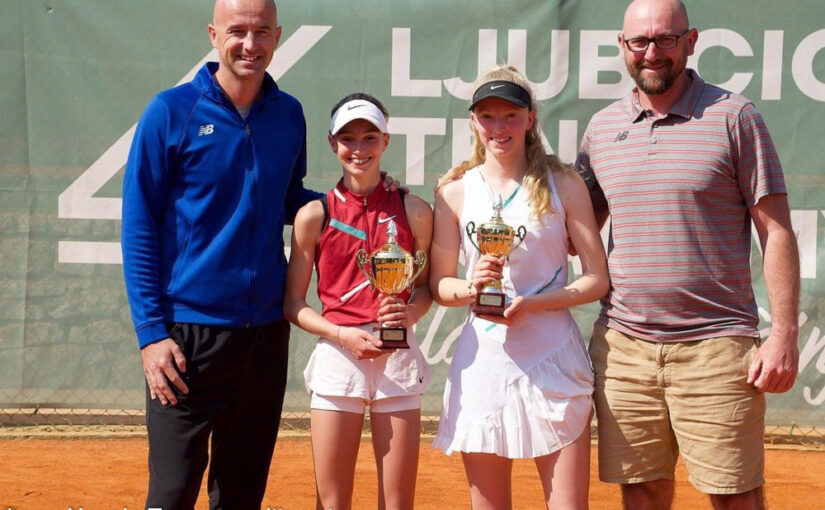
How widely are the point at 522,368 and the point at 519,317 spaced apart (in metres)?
0.16

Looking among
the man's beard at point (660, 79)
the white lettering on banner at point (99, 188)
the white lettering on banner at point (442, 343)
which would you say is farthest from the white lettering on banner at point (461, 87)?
the man's beard at point (660, 79)

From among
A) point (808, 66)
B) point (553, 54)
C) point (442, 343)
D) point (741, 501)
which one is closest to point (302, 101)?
point (553, 54)

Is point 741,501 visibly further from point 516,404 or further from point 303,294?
point 303,294

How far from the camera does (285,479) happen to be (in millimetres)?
5438

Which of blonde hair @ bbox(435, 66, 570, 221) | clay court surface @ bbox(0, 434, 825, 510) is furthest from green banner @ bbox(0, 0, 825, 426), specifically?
blonde hair @ bbox(435, 66, 570, 221)

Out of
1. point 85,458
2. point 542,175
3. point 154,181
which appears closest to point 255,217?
point 154,181

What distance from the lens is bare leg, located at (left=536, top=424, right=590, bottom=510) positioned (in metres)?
3.04

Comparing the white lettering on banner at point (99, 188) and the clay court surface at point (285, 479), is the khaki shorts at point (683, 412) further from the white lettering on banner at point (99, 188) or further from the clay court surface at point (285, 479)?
the white lettering on banner at point (99, 188)

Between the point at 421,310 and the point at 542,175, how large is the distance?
0.61 meters

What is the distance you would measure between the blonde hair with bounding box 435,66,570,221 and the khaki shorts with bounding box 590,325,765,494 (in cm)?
60

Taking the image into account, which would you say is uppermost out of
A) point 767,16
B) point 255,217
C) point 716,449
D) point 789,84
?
point 767,16

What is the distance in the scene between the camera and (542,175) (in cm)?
314

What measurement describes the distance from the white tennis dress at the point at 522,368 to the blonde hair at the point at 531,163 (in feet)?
0.12

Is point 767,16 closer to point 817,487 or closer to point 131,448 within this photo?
point 817,487
